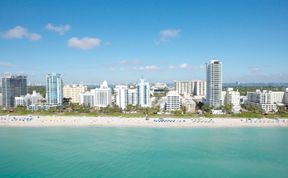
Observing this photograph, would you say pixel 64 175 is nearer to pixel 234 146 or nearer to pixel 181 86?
pixel 234 146

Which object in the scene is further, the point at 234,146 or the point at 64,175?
the point at 234,146

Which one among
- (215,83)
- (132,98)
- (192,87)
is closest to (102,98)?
(132,98)

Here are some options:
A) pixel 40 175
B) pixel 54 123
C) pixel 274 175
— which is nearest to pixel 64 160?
pixel 40 175

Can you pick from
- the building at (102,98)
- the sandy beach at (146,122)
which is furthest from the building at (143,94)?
the sandy beach at (146,122)

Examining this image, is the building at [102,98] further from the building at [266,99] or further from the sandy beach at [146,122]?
the building at [266,99]

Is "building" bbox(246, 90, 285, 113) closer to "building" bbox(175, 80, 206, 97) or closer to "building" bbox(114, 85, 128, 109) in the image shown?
"building" bbox(175, 80, 206, 97)

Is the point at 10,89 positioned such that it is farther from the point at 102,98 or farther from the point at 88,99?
the point at 102,98
